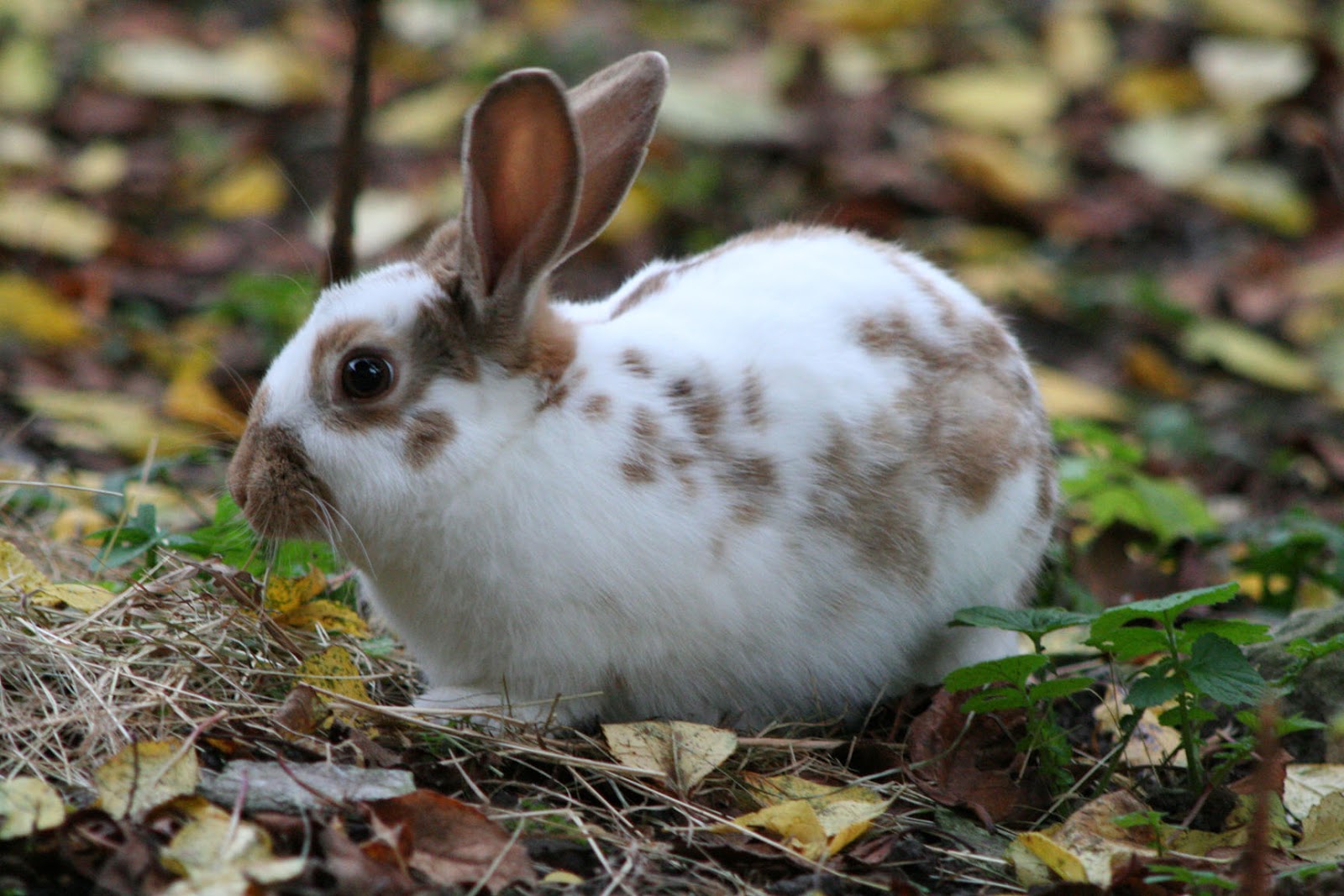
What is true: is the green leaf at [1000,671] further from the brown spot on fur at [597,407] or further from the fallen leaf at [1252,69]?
the fallen leaf at [1252,69]

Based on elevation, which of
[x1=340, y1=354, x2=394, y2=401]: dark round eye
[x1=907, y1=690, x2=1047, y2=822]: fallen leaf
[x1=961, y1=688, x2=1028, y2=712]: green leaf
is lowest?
[x1=907, y1=690, x2=1047, y2=822]: fallen leaf

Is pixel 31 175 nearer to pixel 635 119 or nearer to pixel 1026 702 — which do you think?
pixel 635 119

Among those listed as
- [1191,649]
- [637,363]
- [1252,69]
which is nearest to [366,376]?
[637,363]

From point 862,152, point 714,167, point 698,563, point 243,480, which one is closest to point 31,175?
point 714,167

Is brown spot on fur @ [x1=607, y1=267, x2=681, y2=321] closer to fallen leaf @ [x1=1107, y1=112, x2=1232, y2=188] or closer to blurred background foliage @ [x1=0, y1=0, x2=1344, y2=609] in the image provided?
blurred background foliage @ [x1=0, y1=0, x2=1344, y2=609]

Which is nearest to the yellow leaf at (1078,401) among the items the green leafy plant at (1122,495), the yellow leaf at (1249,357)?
the yellow leaf at (1249,357)

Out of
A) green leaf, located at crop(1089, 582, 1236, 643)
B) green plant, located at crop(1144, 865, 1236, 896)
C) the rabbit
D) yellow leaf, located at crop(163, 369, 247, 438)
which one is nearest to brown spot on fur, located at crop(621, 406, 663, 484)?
the rabbit
